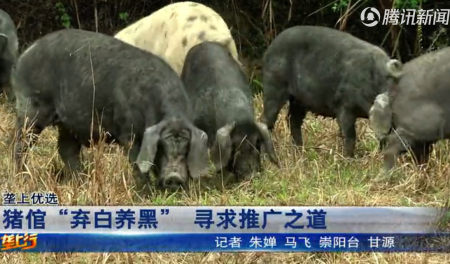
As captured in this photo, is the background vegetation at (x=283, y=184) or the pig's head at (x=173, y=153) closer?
the background vegetation at (x=283, y=184)

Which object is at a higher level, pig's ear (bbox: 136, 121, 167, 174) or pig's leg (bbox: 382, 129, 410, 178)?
pig's ear (bbox: 136, 121, 167, 174)

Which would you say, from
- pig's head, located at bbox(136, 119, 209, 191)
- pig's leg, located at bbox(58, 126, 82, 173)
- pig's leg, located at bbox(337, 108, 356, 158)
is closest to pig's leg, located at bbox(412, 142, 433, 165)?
pig's leg, located at bbox(337, 108, 356, 158)

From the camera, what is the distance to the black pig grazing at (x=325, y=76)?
21.3 ft

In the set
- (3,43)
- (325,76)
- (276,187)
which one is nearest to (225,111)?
(276,187)

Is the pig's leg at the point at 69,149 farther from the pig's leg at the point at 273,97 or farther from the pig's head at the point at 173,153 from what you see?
the pig's leg at the point at 273,97

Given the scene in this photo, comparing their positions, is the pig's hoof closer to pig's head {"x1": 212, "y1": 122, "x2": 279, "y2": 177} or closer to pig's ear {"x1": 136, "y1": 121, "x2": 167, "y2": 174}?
pig's head {"x1": 212, "y1": 122, "x2": 279, "y2": 177}

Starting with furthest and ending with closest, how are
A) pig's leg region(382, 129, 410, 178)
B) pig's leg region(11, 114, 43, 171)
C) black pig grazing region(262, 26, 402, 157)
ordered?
black pig grazing region(262, 26, 402, 157) < pig's leg region(11, 114, 43, 171) < pig's leg region(382, 129, 410, 178)

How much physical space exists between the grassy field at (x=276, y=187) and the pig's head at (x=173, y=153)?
0.45 feet

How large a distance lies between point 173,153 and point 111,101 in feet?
2.26

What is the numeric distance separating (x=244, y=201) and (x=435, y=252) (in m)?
1.30

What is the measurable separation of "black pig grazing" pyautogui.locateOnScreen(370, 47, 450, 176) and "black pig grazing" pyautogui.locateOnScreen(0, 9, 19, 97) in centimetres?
454

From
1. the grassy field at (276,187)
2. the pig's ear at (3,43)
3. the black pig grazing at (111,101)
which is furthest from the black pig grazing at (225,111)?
the pig's ear at (3,43)

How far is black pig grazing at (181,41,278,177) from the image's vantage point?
591cm

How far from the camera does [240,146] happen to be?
5938 millimetres
